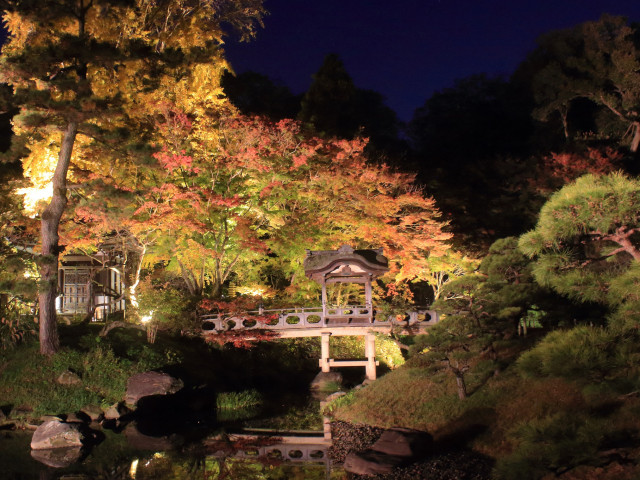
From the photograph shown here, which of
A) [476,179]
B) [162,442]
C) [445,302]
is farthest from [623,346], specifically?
[476,179]

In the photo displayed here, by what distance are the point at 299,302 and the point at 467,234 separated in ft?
24.1

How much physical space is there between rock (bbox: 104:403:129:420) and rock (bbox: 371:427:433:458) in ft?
20.5

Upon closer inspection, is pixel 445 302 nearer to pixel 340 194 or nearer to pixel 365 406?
pixel 365 406

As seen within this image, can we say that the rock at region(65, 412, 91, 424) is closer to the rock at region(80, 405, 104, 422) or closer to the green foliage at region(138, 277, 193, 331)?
the rock at region(80, 405, 104, 422)

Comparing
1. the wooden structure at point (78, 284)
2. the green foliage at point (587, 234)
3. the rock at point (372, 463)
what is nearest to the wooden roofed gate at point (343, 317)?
the wooden structure at point (78, 284)

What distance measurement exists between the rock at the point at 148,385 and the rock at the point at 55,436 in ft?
5.43

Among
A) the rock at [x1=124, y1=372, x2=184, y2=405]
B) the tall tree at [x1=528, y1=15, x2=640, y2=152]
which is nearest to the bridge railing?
the rock at [x1=124, y1=372, x2=184, y2=405]

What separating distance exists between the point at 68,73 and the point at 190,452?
960 cm

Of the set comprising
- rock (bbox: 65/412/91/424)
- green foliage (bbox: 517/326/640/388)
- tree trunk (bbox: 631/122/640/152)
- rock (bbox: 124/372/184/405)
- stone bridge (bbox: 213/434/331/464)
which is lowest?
stone bridge (bbox: 213/434/331/464)

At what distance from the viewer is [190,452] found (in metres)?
11.2

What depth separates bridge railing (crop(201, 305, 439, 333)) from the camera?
17.2 meters

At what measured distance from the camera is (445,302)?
11.1 m

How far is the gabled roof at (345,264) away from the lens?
1686cm

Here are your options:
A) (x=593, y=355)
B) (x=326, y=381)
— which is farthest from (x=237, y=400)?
(x=593, y=355)
